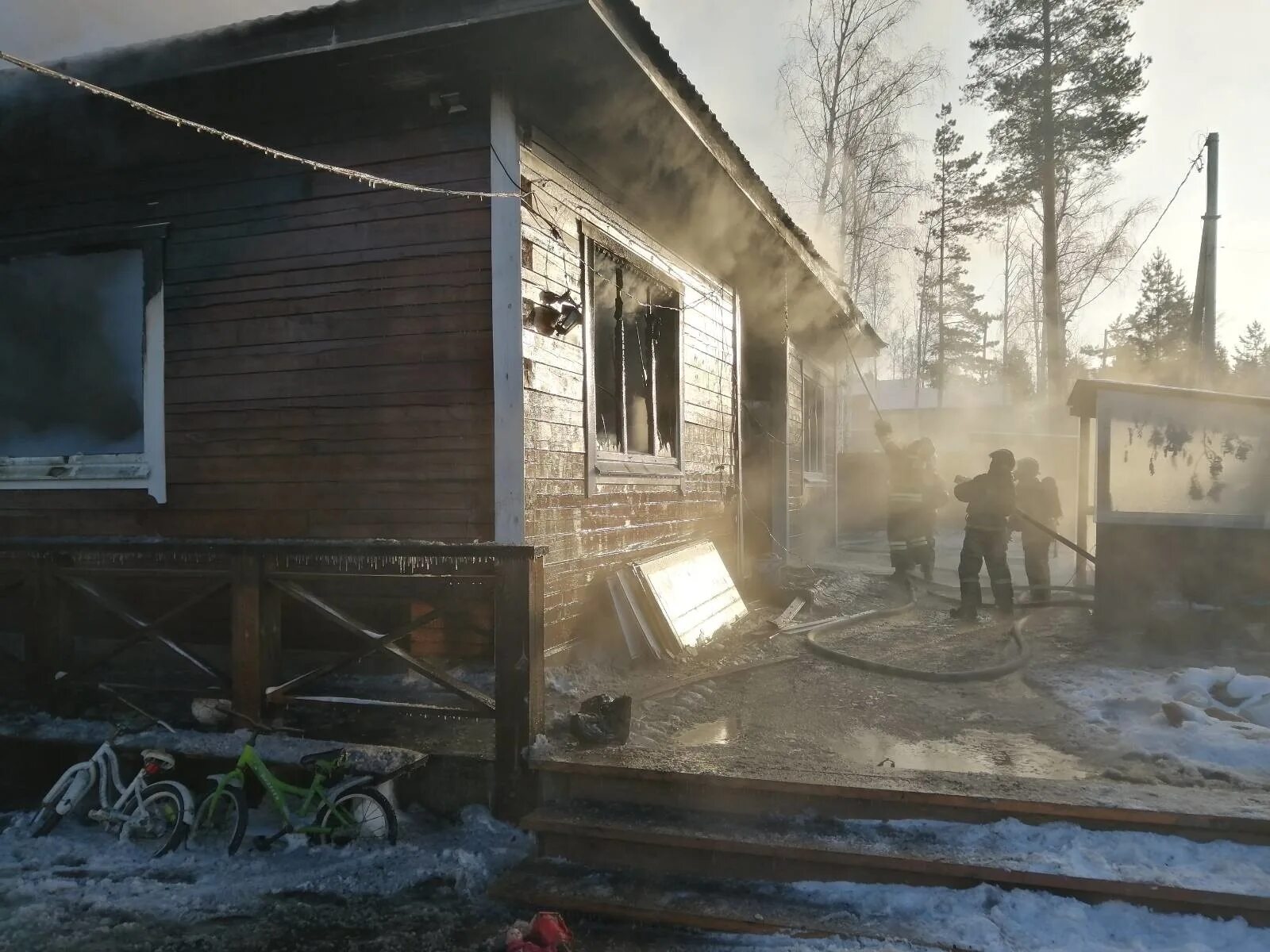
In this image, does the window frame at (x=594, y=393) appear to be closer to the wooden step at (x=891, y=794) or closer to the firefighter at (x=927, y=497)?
the wooden step at (x=891, y=794)

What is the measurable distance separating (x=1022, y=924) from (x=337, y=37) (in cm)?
540

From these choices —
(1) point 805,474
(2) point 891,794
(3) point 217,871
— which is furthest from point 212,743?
(1) point 805,474

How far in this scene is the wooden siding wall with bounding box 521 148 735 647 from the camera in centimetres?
534

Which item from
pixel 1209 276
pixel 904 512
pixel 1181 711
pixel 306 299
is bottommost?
pixel 1181 711

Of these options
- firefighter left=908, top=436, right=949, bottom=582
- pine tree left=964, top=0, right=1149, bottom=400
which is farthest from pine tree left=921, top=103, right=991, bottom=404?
firefighter left=908, top=436, right=949, bottom=582

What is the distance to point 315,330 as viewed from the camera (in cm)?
550

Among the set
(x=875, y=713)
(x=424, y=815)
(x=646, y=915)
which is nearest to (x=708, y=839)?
(x=646, y=915)

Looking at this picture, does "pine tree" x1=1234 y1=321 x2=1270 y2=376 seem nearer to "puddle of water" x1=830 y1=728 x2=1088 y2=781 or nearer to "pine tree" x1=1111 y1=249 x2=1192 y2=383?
"pine tree" x1=1111 y1=249 x2=1192 y2=383

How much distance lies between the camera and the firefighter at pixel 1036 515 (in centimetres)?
991

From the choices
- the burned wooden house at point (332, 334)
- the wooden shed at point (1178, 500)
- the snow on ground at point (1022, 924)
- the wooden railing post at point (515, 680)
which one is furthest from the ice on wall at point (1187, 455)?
the wooden railing post at point (515, 680)

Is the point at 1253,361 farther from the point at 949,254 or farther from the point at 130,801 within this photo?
the point at 130,801

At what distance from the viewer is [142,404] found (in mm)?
6094

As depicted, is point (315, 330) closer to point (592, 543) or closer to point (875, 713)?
point (592, 543)

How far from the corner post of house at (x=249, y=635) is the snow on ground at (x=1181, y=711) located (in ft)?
14.7
